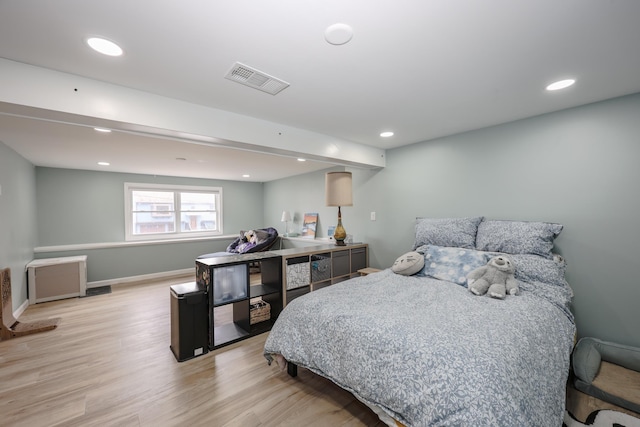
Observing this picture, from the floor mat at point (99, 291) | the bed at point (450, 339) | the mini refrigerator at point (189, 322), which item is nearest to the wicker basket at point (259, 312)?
the mini refrigerator at point (189, 322)

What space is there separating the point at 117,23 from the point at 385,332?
218cm

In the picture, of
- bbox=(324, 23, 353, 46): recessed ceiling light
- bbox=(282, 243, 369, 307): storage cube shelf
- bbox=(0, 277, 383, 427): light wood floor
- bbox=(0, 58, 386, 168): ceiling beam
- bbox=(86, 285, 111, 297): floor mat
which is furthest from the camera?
bbox=(86, 285, 111, 297): floor mat

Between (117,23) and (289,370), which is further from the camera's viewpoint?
(289,370)

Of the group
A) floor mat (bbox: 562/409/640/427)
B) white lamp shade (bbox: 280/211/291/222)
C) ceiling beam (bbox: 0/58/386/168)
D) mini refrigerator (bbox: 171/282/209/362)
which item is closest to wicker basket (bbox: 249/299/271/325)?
mini refrigerator (bbox: 171/282/209/362)

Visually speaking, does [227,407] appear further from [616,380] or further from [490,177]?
[490,177]

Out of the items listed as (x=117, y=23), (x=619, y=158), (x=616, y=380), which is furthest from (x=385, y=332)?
(x=619, y=158)

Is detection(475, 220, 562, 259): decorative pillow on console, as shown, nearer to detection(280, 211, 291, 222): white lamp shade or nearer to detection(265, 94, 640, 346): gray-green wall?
detection(265, 94, 640, 346): gray-green wall

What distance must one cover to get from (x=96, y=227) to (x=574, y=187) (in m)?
7.31

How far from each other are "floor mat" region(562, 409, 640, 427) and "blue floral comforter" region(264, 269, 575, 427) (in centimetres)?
35

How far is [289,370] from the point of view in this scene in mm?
2205

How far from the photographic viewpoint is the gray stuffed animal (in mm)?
2082

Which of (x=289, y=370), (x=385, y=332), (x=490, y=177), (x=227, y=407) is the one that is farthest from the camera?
(x=490, y=177)

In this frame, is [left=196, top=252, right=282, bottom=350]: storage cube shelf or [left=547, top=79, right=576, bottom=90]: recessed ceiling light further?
[left=196, top=252, right=282, bottom=350]: storage cube shelf

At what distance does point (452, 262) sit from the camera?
Result: 8.45 feet
